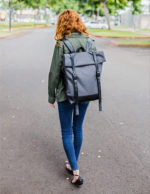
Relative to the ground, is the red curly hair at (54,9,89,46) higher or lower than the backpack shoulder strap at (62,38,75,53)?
higher

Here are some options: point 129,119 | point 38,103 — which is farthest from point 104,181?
Result: point 38,103

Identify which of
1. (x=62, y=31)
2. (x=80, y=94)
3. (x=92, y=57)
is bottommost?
(x=80, y=94)

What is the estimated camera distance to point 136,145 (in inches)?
158

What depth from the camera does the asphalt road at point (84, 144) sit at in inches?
119

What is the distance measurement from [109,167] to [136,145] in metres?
0.82

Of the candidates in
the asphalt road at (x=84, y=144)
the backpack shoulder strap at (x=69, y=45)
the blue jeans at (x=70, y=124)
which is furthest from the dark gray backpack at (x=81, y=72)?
the asphalt road at (x=84, y=144)

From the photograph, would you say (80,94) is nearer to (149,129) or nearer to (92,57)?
(92,57)

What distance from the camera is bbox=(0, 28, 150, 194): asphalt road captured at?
3029 millimetres

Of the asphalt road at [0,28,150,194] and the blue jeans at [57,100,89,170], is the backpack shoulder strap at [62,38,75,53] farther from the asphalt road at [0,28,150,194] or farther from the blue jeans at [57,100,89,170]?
the asphalt road at [0,28,150,194]

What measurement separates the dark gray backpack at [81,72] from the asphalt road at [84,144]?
3.20 ft

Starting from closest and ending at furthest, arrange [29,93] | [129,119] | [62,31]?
1. [62,31]
2. [129,119]
3. [29,93]

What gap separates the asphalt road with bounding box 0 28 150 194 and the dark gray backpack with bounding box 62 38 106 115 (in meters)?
0.98

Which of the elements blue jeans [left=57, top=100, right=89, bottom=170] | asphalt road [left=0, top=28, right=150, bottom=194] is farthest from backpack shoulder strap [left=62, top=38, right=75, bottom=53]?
asphalt road [left=0, top=28, right=150, bottom=194]

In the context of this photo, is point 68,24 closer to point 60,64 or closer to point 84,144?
point 60,64
